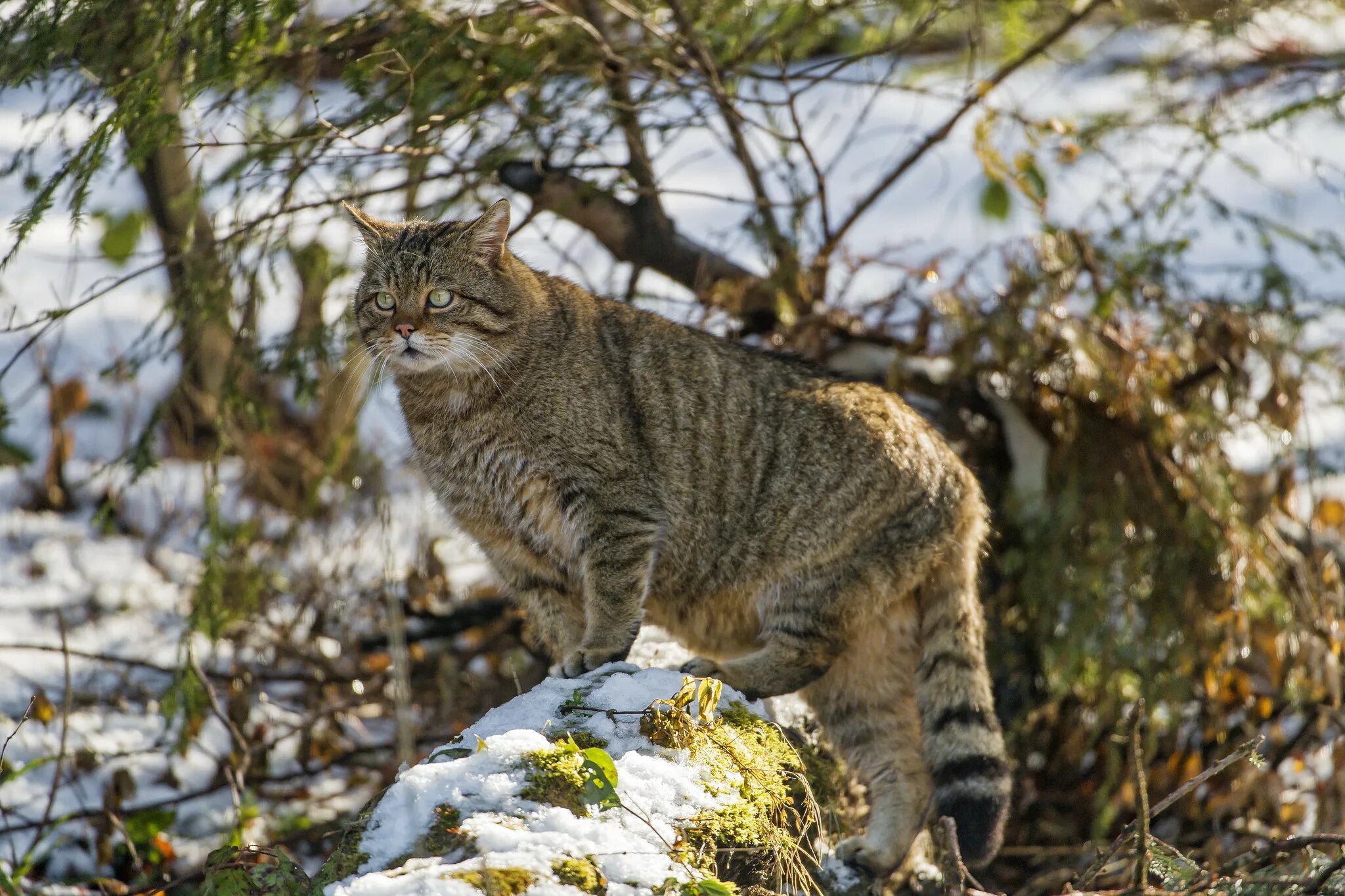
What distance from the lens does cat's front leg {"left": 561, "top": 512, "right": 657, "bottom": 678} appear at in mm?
3076

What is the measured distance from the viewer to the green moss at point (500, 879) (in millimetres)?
1907

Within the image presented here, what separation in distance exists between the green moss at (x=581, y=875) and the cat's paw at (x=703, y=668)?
1045mm

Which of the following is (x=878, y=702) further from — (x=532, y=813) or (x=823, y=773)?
(x=532, y=813)

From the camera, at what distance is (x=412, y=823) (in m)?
2.12

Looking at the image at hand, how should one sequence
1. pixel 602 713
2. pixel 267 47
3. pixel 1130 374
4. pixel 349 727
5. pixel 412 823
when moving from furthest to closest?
pixel 349 727 → pixel 1130 374 → pixel 267 47 → pixel 602 713 → pixel 412 823

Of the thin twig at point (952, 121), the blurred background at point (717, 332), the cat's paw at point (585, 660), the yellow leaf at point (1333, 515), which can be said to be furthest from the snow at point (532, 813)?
the yellow leaf at point (1333, 515)

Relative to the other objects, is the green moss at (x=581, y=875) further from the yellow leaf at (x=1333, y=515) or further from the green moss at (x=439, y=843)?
the yellow leaf at (x=1333, y=515)

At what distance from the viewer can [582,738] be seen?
2455mm

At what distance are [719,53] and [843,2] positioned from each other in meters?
0.52

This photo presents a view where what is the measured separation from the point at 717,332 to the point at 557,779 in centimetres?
289

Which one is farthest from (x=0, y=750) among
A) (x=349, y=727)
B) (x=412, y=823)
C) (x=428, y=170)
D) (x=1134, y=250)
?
(x=1134, y=250)

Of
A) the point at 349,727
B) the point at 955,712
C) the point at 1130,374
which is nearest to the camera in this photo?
the point at 955,712

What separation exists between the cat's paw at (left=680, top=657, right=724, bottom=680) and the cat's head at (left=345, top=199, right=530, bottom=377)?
37.6 inches

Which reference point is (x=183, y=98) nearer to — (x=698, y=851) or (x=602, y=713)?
(x=602, y=713)
